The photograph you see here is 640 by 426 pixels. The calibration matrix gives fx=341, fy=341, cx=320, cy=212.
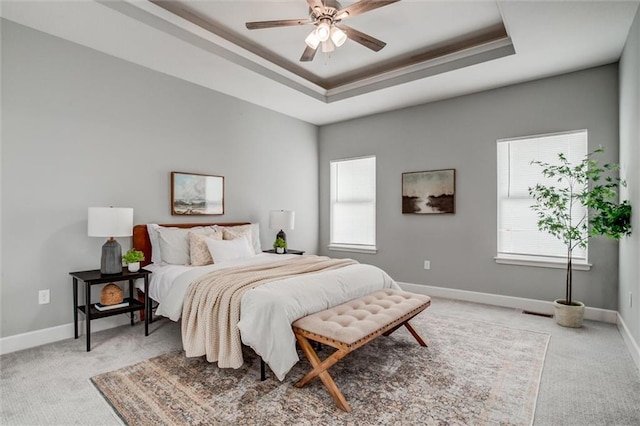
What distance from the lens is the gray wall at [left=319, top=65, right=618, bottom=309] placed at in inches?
144

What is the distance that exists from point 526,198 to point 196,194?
404 centimetres

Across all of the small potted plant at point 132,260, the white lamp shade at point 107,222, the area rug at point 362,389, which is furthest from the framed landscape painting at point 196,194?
the area rug at point 362,389

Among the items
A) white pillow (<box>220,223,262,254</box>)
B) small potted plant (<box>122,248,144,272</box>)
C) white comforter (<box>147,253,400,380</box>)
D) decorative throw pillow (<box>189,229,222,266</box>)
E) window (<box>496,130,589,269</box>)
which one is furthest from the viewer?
white pillow (<box>220,223,262,254</box>)

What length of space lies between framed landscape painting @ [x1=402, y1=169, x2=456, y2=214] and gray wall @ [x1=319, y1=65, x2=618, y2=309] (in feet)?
0.29

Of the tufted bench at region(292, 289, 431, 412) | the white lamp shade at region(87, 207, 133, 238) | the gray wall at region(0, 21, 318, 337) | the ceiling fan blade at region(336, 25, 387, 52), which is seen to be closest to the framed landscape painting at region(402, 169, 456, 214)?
the tufted bench at region(292, 289, 431, 412)

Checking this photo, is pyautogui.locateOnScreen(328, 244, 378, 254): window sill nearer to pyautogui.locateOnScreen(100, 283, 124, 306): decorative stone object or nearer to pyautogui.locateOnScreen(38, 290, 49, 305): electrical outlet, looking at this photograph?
pyautogui.locateOnScreen(100, 283, 124, 306): decorative stone object

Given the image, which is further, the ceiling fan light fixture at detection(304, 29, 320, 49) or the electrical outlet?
the electrical outlet

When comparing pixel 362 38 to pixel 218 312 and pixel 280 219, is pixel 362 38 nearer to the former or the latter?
pixel 218 312

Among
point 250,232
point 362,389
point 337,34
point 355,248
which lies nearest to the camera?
point 362,389

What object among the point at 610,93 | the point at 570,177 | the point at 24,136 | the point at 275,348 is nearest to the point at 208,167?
the point at 24,136

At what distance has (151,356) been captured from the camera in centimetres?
276

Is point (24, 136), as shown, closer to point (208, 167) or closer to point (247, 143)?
point (208, 167)

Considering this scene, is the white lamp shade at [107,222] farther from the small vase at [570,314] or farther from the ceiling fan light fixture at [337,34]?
the small vase at [570,314]

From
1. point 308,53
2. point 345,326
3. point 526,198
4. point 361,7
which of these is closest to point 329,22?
point 361,7
